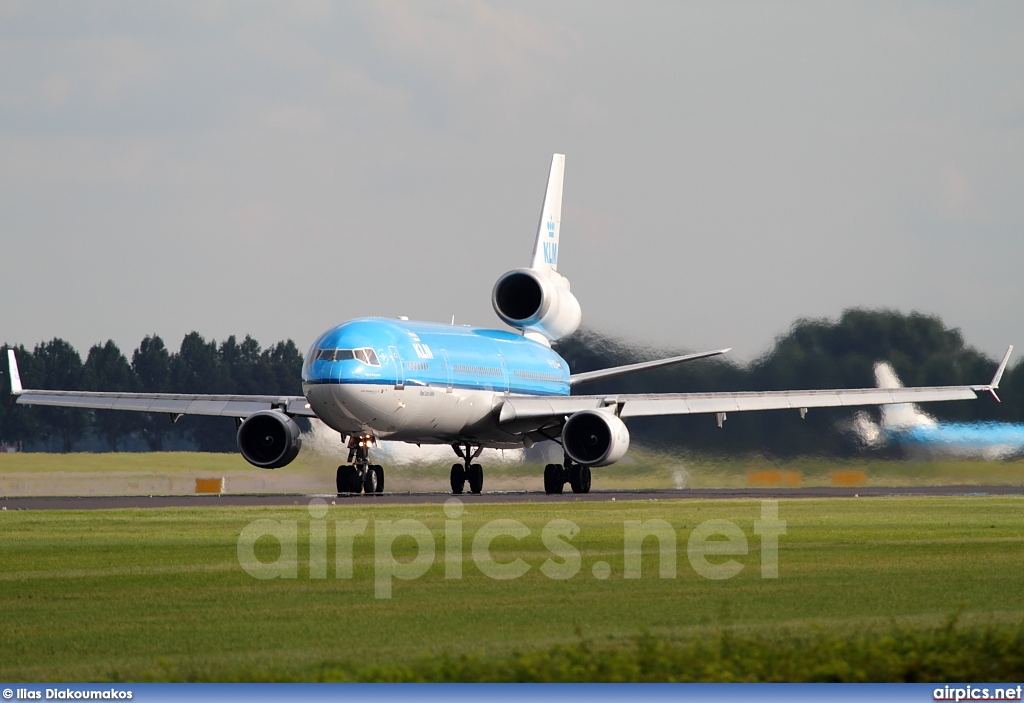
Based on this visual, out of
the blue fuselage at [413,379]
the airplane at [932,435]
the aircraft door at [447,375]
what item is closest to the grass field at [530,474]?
the airplane at [932,435]

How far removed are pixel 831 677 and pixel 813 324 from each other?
35819 mm

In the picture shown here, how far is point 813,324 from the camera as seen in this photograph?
46.0 meters

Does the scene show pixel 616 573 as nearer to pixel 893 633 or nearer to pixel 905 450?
pixel 893 633

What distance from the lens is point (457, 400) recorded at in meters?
40.6

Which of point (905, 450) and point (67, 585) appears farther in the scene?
point (905, 450)

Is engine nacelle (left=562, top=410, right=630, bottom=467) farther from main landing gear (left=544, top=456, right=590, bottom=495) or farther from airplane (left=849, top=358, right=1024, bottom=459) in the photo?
airplane (left=849, top=358, right=1024, bottom=459)

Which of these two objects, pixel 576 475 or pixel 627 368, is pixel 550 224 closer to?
pixel 627 368

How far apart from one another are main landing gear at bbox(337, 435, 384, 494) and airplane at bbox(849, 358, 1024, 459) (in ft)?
44.4

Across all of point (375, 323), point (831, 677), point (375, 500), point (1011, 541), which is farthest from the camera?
point (375, 323)

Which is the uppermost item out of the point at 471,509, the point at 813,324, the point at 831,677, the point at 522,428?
the point at 813,324

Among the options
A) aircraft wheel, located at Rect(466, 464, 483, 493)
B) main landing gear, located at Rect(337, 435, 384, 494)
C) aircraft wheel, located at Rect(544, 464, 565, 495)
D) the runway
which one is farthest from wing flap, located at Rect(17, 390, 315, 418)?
aircraft wheel, located at Rect(544, 464, 565, 495)

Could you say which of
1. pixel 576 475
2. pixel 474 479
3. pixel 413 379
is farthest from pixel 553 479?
pixel 413 379

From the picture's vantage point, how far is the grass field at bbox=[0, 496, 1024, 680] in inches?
457

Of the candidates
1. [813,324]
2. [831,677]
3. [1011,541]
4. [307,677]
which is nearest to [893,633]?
[831,677]
